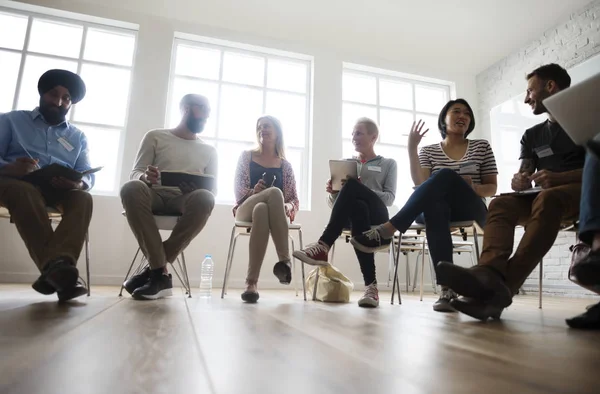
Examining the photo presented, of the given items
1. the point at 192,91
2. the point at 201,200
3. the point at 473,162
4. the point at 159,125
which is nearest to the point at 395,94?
→ the point at 192,91

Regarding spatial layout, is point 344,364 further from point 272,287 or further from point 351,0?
point 351,0

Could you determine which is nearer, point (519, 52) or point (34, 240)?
point (34, 240)

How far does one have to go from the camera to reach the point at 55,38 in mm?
3883

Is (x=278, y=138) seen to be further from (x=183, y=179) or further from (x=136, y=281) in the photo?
(x=136, y=281)

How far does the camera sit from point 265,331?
779 millimetres

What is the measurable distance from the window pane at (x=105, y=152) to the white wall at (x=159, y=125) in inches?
7.2

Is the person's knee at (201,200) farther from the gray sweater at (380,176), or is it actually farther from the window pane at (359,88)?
the window pane at (359,88)

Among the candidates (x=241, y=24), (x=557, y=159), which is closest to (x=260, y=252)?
(x=557, y=159)

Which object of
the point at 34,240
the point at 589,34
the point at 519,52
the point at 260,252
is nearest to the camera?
the point at 34,240

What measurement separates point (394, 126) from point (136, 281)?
12.5 ft

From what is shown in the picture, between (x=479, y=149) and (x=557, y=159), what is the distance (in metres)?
0.42

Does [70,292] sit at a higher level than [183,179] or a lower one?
lower

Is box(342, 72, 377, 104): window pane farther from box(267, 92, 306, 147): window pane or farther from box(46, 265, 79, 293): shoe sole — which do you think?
box(46, 265, 79, 293): shoe sole

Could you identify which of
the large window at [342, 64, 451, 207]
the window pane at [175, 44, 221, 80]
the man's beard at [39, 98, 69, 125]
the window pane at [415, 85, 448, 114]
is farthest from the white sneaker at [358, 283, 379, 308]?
the window pane at [415, 85, 448, 114]
